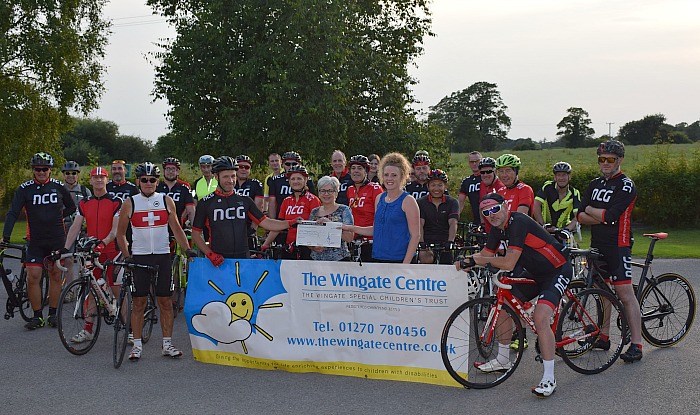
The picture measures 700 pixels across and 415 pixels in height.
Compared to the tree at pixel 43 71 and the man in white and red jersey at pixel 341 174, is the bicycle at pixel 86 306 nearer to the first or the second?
the man in white and red jersey at pixel 341 174

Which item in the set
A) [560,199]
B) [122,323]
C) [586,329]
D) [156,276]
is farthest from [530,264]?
[122,323]

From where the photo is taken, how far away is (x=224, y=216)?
771 centimetres

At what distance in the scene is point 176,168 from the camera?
35.4ft

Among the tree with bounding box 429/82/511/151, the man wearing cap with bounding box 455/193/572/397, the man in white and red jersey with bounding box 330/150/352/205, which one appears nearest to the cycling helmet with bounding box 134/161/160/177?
the man wearing cap with bounding box 455/193/572/397

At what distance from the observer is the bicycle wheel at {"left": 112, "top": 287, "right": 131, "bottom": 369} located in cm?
720

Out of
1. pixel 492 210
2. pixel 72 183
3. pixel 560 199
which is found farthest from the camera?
pixel 72 183

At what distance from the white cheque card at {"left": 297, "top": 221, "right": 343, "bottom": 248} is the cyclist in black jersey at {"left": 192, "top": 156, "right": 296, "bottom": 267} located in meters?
0.45

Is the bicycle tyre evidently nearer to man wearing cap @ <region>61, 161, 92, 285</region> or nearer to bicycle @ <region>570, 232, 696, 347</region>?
man wearing cap @ <region>61, 161, 92, 285</region>

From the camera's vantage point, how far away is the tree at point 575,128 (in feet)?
298

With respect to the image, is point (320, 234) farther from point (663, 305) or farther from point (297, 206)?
point (663, 305)

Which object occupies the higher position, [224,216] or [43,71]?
[43,71]

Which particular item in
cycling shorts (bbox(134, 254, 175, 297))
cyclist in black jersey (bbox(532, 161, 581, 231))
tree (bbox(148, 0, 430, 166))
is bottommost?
cycling shorts (bbox(134, 254, 175, 297))

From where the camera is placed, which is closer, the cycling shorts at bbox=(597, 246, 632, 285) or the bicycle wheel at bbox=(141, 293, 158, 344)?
the cycling shorts at bbox=(597, 246, 632, 285)

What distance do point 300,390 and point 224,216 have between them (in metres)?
2.28
